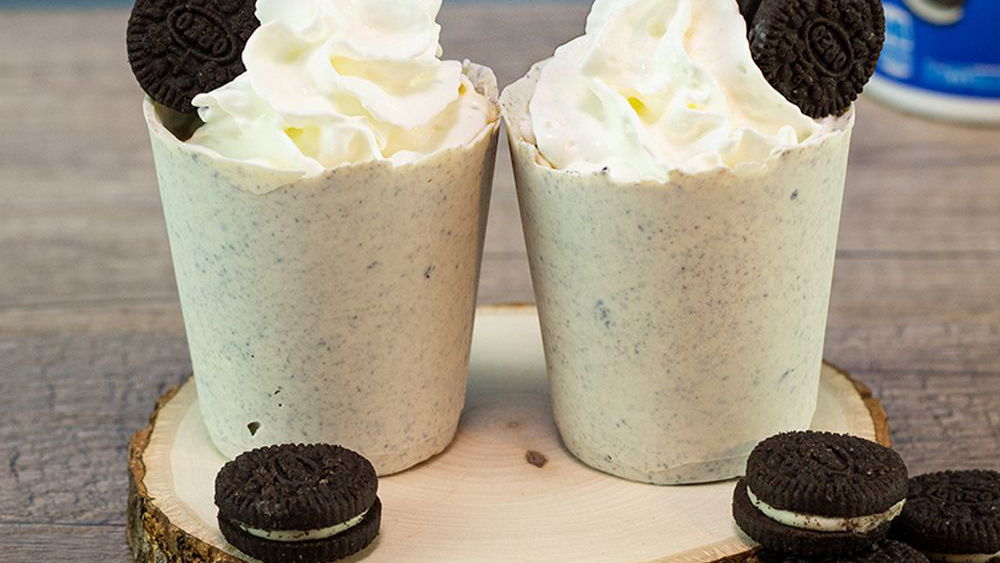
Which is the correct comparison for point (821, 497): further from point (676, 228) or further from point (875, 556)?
point (676, 228)

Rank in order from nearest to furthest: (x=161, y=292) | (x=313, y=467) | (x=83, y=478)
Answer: (x=313, y=467) < (x=83, y=478) < (x=161, y=292)

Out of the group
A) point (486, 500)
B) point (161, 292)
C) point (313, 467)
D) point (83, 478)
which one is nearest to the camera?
point (313, 467)

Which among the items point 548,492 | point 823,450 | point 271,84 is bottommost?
point 548,492

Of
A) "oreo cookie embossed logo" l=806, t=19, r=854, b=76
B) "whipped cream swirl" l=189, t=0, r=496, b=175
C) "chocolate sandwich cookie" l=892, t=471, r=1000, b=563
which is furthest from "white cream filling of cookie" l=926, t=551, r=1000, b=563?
"whipped cream swirl" l=189, t=0, r=496, b=175

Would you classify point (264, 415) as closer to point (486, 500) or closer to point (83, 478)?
point (486, 500)

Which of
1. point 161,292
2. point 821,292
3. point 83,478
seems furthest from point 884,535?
point 161,292

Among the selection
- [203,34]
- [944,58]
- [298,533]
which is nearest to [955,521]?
[298,533]
